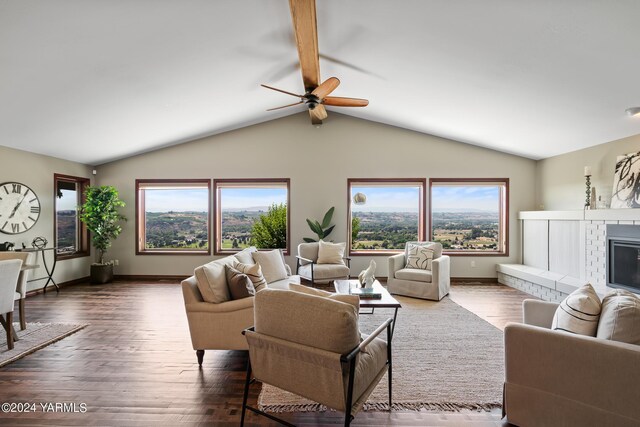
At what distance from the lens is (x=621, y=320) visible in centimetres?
175

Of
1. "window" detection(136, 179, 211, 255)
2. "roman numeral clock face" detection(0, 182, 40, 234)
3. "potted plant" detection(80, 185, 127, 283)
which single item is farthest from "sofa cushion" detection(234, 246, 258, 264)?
"roman numeral clock face" detection(0, 182, 40, 234)

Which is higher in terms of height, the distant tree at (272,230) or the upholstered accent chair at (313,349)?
the distant tree at (272,230)

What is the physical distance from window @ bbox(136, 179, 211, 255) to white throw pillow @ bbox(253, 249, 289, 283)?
116 inches

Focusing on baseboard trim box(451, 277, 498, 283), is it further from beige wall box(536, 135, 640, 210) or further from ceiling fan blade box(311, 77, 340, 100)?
ceiling fan blade box(311, 77, 340, 100)

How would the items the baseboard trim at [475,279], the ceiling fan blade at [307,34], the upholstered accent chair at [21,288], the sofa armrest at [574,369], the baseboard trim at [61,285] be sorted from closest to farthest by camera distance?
the sofa armrest at [574,369] < the ceiling fan blade at [307,34] < the upholstered accent chair at [21,288] < the baseboard trim at [61,285] < the baseboard trim at [475,279]

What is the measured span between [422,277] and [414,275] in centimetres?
13

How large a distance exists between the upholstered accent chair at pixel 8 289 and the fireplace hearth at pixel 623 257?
7.06 metres

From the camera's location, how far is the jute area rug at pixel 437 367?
236 centimetres

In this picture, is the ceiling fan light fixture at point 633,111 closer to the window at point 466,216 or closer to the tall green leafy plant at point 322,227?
the window at point 466,216

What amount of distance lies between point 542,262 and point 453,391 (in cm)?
450

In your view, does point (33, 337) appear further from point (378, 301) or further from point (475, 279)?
point (475, 279)

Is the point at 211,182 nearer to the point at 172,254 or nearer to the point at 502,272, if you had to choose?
the point at 172,254

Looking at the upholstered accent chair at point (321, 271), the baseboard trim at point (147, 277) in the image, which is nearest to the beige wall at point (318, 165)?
the baseboard trim at point (147, 277)

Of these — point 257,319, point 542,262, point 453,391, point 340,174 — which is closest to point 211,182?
point 340,174
